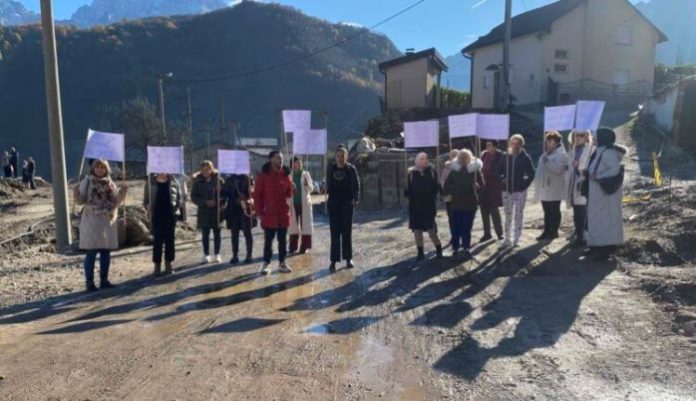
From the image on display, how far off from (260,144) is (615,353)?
192 ft

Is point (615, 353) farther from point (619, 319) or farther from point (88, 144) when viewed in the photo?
point (88, 144)

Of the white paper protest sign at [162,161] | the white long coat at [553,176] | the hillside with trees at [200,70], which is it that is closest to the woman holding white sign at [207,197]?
the white paper protest sign at [162,161]

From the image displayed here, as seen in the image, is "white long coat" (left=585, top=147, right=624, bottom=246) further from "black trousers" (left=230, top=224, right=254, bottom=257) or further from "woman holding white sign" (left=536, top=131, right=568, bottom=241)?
"black trousers" (left=230, top=224, right=254, bottom=257)

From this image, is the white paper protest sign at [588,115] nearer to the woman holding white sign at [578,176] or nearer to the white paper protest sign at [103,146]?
the woman holding white sign at [578,176]

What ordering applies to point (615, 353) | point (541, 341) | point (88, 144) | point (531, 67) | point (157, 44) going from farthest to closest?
point (157, 44), point (531, 67), point (88, 144), point (541, 341), point (615, 353)

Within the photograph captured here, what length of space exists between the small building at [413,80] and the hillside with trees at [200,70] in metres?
39.8

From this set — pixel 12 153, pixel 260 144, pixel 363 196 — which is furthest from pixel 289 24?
pixel 363 196

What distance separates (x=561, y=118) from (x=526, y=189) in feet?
5.57

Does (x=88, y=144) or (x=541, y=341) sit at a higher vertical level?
(x=88, y=144)

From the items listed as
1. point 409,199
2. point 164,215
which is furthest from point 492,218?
point 164,215

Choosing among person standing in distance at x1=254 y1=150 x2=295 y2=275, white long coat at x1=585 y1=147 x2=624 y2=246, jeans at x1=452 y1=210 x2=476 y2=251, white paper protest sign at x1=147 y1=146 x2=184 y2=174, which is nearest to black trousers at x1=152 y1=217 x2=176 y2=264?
person standing in distance at x1=254 y1=150 x2=295 y2=275

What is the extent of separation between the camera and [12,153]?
3722cm

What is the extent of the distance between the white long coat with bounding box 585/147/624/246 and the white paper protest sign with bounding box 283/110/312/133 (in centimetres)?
481

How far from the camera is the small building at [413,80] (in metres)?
37.5
